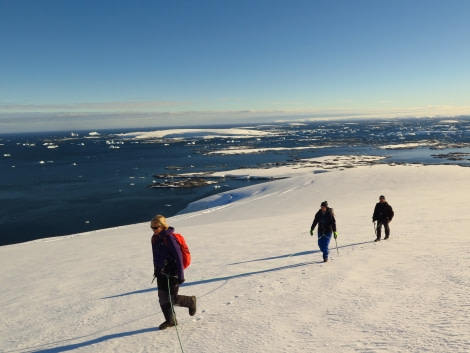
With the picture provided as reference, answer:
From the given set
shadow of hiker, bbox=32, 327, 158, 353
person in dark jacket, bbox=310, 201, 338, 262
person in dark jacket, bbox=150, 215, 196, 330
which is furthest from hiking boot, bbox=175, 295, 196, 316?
person in dark jacket, bbox=310, 201, 338, 262

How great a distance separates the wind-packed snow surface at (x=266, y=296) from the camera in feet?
15.8

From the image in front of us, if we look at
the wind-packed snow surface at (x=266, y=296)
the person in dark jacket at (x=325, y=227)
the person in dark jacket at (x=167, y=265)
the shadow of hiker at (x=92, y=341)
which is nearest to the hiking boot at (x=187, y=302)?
the person in dark jacket at (x=167, y=265)

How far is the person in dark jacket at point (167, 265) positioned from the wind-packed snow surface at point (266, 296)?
15.0 inches

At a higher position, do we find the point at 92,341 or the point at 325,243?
the point at 325,243

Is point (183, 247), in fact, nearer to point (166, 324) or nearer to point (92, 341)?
point (166, 324)

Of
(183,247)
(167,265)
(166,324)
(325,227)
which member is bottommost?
(166,324)

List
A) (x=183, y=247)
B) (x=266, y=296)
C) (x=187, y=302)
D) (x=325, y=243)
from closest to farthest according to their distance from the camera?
(x=183, y=247), (x=187, y=302), (x=266, y=296), (x=325, y=243)

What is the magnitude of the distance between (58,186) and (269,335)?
5352 cm

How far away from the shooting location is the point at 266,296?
6.60 metres

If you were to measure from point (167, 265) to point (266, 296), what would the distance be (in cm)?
230

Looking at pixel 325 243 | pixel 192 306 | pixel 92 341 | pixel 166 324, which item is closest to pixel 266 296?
pixel 192 306

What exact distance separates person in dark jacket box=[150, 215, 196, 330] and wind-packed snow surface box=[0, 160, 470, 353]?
15.0 inches

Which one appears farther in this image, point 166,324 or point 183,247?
point 166,324

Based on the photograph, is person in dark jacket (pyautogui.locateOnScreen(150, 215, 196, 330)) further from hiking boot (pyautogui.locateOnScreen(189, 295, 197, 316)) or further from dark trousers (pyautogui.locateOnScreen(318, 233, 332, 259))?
dark trousers (pyautogui.locateOnScreen(318, 233, 332, 259))
